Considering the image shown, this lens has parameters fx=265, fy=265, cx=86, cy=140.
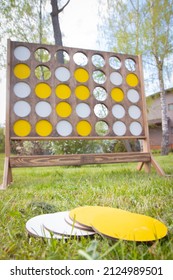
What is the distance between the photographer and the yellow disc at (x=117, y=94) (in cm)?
158

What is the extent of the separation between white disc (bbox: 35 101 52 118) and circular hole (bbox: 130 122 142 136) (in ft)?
1.65

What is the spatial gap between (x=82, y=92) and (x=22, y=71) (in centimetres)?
34

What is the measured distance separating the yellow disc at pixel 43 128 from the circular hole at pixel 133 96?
0.53m

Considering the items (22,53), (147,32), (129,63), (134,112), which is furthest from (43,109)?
(147,32)

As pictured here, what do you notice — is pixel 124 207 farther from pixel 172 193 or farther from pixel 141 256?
pixel 141 256

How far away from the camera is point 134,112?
1.61 m

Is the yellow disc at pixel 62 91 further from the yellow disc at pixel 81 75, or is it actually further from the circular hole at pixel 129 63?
the circular hole at pixel 129 63

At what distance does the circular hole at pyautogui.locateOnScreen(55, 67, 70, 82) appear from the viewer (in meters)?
1.48

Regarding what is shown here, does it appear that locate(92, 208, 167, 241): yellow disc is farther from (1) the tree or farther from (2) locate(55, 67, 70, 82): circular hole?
(1) the tree

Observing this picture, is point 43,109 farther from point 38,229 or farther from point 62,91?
point 38,229

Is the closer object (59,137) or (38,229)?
(38,229)

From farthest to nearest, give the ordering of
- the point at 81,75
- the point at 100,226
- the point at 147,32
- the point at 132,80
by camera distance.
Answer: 1. the point at 147,32
2. the point at 132,80
3. the point at 81,75
4. the point at 100,226
